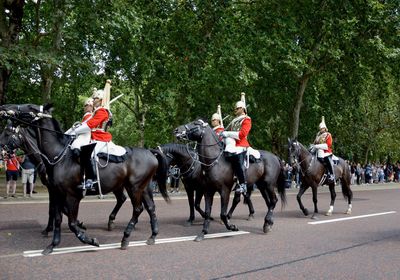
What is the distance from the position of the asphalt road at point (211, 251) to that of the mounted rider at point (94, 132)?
1335mm

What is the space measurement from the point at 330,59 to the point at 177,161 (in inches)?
832

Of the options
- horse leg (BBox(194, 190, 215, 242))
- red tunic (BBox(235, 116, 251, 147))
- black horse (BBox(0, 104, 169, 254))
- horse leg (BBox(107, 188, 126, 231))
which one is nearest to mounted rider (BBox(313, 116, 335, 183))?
red tunic (BBox(235, 116, 251, 147))

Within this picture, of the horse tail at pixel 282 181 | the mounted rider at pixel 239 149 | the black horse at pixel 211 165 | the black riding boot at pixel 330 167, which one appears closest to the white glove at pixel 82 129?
the black horse at pixel 211 165

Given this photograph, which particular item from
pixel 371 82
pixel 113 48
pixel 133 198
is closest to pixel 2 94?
pixel 113 48

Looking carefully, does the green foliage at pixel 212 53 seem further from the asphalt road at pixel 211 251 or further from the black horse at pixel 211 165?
the asphalt road at pixel 211 251

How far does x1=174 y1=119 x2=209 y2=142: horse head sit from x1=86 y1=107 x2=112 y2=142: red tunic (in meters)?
1.83

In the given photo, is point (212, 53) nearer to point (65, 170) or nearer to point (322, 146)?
point (322, 146)

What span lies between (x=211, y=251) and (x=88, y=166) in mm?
2694

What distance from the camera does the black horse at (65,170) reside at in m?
8.35

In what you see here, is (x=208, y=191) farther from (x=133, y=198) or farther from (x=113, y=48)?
(x=113, y=48)

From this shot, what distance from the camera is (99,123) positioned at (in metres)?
8.74

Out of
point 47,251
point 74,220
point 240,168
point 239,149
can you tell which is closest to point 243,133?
point 239,149

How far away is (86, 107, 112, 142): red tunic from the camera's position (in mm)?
8642

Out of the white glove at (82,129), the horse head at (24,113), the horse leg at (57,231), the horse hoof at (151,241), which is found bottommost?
the horse hoof at (151,241)
